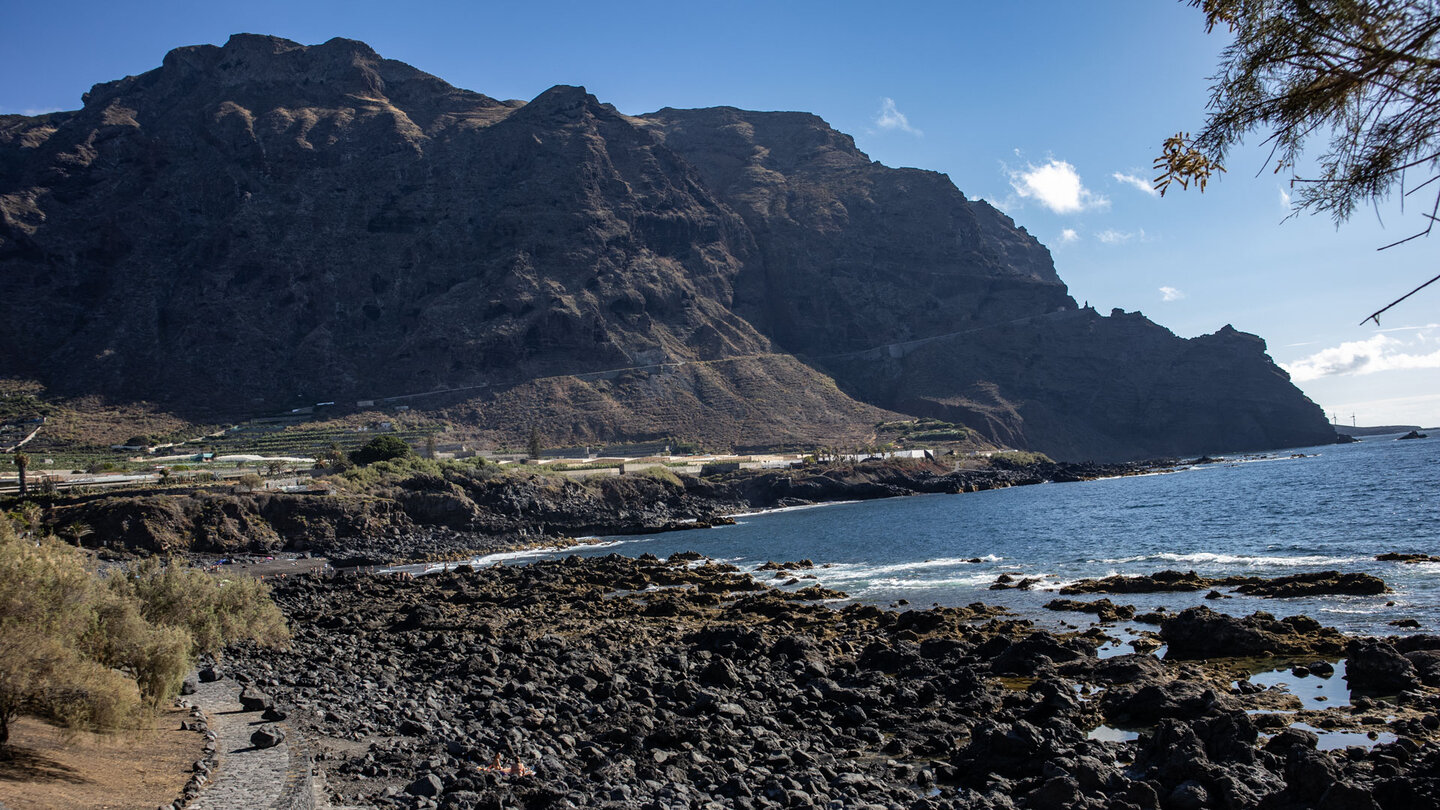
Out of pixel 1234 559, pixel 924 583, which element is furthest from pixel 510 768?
pixel 1234 559

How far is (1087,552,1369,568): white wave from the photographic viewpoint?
1331 inches

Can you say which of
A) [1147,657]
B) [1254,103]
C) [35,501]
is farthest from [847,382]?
[1254,103]

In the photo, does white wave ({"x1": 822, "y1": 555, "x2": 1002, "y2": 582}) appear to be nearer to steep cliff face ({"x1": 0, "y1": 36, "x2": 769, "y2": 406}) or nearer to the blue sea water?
the blue sea water

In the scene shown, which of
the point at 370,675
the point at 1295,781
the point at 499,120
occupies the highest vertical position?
the point at 499,120

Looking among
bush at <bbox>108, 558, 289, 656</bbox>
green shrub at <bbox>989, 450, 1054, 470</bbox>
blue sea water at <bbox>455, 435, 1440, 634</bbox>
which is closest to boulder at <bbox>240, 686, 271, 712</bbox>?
bush at <bbox>108, 558, 289, 656</bbox>

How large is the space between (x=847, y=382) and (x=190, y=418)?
103319 mm

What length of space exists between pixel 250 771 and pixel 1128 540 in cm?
4344

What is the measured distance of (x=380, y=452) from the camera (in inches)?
3280

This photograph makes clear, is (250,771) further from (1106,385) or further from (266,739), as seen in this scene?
(1106,385)

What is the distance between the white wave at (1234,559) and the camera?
111 ft

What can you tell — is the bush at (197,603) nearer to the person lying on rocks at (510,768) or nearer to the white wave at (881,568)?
the person lying on rocks at (510,768)

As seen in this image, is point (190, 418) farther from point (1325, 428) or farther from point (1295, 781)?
point (1325, 428)

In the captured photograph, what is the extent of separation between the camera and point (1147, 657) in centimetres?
1930

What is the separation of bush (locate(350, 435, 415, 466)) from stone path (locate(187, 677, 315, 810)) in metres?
69.0
